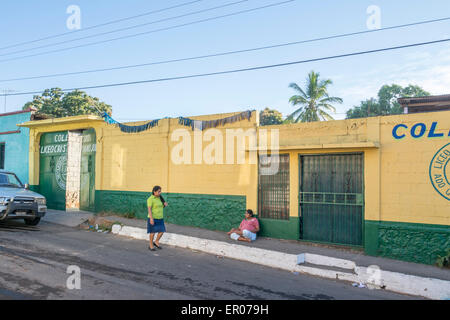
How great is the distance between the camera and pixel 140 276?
6.28 metres

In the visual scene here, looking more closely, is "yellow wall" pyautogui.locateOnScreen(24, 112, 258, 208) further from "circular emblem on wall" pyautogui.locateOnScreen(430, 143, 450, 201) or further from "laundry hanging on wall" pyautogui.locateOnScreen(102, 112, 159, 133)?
"circular emblem on wall" pyautogui.locateOnScreen(430, 143, 450, 201)

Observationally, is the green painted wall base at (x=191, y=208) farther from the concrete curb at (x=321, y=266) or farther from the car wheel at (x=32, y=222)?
the car wheel at (x=32, y=222)

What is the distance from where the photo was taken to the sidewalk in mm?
6332

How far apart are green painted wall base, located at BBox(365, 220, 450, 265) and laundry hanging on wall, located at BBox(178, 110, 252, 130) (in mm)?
4342

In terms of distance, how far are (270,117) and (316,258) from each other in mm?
30793

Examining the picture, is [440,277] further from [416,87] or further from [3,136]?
[416,87]

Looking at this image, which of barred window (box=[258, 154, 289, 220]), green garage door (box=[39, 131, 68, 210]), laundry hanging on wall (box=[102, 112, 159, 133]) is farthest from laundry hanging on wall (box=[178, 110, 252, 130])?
green garage door (box=[39, 131, 68, 210])

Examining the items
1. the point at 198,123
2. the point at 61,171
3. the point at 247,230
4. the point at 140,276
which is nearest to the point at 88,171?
the point at 61,171

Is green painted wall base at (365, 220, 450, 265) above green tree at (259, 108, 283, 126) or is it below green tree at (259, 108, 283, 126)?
below

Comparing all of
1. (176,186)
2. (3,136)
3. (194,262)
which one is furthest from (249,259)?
(3,136)

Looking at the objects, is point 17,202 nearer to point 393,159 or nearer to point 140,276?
point 140,276

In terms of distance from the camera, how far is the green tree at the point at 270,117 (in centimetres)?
3756

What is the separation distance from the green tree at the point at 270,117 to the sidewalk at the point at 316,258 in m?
27.9
